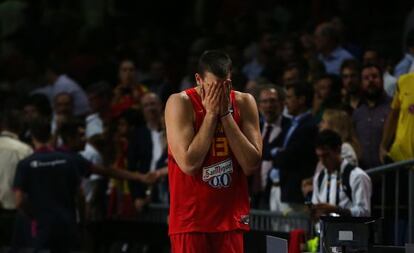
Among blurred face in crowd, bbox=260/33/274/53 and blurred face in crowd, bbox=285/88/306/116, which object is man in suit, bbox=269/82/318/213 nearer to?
blurred face in crowd, bbox=285/88/306/116

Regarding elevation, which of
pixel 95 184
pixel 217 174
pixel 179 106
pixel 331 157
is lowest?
pixel 217 174

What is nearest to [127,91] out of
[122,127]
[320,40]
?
[122,127]

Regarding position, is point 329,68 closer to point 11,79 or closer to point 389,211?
point 389,211

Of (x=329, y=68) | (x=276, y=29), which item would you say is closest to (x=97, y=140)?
(x=329, y=68)

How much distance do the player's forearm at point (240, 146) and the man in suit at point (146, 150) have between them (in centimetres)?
567

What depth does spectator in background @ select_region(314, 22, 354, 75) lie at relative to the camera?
15539 millimetres

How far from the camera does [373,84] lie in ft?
42.2

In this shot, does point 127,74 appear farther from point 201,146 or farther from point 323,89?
point 201,146

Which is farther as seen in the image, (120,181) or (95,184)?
(95,184)

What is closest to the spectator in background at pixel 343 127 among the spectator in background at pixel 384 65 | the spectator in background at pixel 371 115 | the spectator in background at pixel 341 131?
the spectator in background at pixel 341 131

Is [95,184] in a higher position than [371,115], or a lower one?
→ lower

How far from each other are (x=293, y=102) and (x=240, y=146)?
4823mm

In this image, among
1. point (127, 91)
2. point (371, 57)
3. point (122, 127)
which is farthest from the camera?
point (127, 91)

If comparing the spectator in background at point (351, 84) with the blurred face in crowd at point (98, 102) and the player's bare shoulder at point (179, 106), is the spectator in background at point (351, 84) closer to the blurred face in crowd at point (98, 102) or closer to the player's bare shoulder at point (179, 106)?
the blurred face in crowd at point (98, 102)
